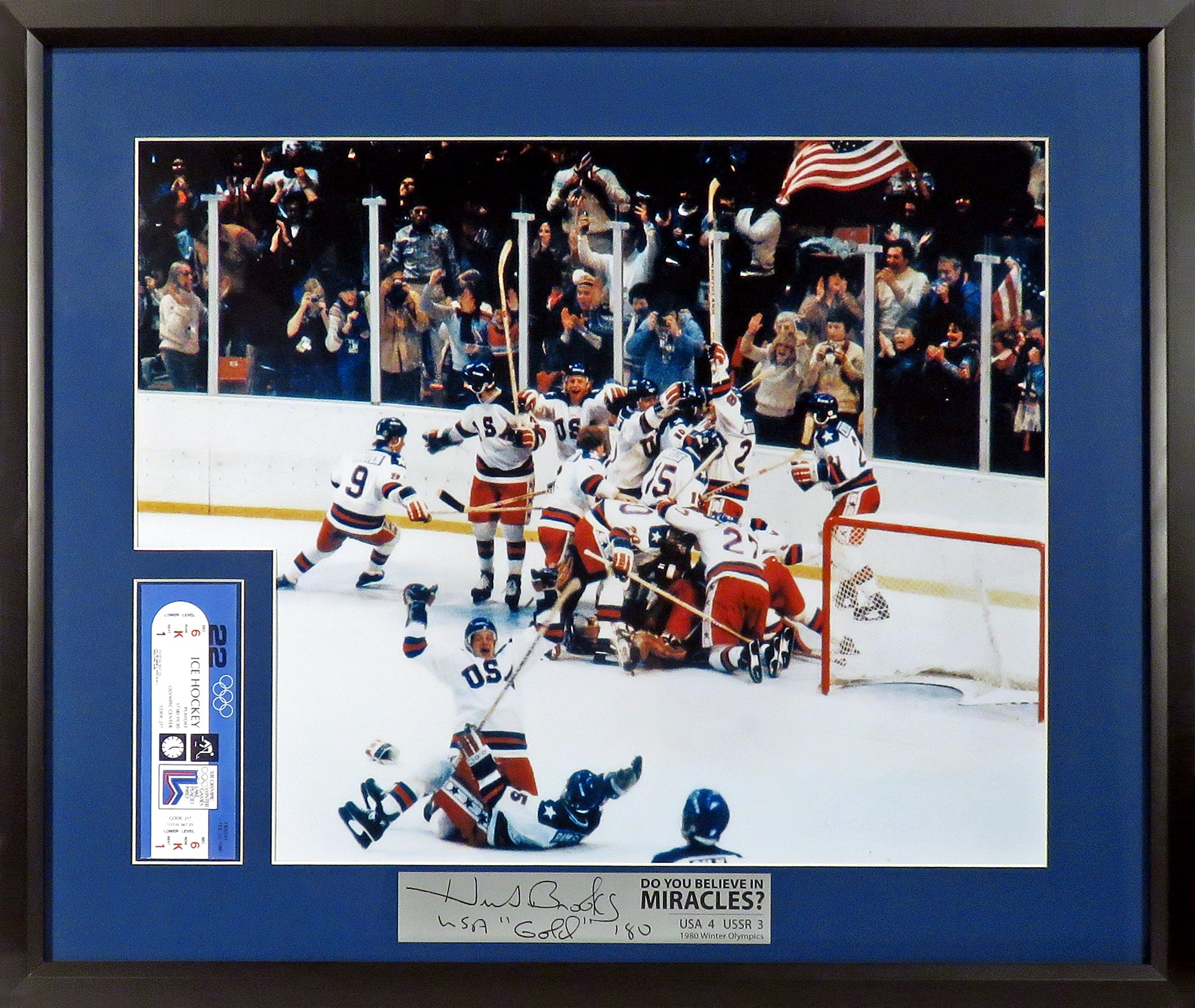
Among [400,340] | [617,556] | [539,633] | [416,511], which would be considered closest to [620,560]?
[617,556]

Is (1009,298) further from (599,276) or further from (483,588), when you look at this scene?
(483,588)

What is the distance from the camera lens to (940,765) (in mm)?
857

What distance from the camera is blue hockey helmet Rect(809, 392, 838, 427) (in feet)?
2.83

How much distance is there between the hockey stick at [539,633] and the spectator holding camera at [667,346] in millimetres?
221

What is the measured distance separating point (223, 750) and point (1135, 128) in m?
1.10

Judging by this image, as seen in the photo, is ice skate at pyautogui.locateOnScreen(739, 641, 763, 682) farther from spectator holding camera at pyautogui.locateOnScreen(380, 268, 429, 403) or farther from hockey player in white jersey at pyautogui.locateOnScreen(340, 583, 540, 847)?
spectator holding camera at pyautogui.locateOnScreen(380, 268, 429, 403)

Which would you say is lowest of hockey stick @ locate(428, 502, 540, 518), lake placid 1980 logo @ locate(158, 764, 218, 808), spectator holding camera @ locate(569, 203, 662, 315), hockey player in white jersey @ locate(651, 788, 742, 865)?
hockey player in white jersey @ locate(651, 788, 742, 865)

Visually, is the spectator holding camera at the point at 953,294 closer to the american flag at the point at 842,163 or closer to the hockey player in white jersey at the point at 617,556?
the american flag at the point at 842,163

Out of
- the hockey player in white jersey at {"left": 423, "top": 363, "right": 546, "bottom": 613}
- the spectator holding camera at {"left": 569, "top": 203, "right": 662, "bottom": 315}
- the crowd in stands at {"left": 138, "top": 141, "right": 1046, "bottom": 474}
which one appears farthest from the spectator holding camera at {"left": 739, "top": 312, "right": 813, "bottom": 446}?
the hockey player in white jersey at {"left": 423, "top": 363, "right": 546, "bottom": 613}

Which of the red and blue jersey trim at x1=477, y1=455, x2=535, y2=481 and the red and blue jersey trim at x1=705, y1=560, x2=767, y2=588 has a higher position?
the red and blue jersey trim at x1=477, y1=455, x2=535, y2=481

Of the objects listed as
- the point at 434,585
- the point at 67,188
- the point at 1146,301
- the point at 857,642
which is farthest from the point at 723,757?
the point at 67,188

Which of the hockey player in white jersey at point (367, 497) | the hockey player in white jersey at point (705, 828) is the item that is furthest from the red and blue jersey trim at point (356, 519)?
the hockey player in white jersey at point (705, 828)

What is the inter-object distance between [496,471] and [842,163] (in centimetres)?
46

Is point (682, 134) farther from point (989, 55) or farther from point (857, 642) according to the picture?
point (857, 642)
